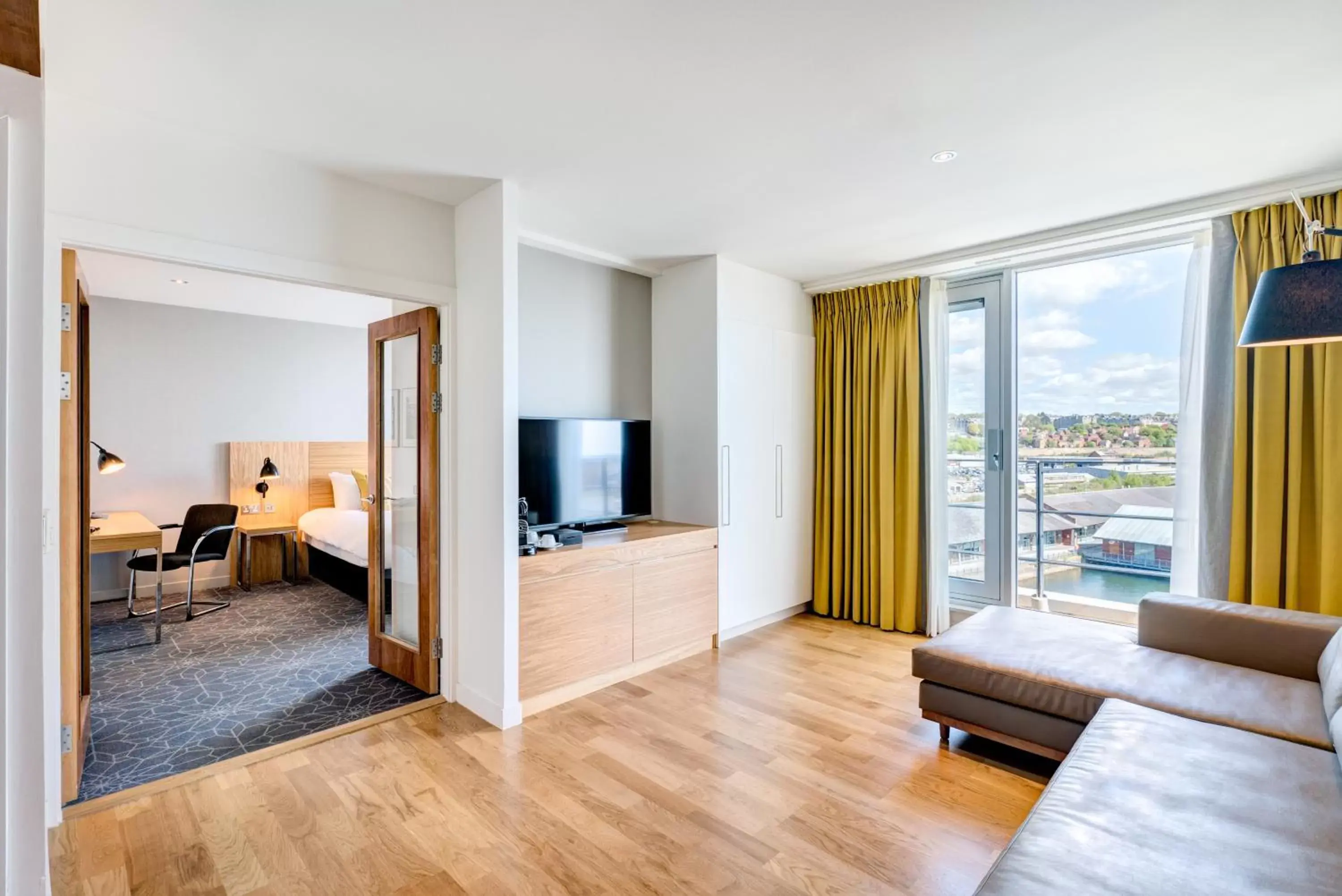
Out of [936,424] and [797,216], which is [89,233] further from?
[936,424]

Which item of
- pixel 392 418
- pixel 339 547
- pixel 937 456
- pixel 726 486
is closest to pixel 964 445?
pixel 937 456

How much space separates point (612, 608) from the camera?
3.34 meters

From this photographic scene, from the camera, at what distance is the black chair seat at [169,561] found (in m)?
4.40

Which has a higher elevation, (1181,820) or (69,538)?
(69,538)

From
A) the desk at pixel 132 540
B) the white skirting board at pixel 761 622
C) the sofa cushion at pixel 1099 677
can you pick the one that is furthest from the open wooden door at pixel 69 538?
the sofa cushion at pixel 1099 677

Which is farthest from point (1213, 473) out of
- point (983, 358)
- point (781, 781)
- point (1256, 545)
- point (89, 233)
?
point (89, 233)

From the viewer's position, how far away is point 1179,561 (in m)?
3.27

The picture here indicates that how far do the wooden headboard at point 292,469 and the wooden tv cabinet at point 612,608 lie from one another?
145 inches

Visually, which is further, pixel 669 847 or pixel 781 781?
pixel 781 781

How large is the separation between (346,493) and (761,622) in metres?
4.22

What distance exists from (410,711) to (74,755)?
118 cm

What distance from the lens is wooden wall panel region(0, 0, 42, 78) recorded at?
38.9 inches

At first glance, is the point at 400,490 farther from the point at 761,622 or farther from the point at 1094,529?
the point at 1094,529

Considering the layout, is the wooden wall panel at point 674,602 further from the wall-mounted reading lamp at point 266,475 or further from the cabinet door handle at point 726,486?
the wall-mounted reading lamp at point 266,475
